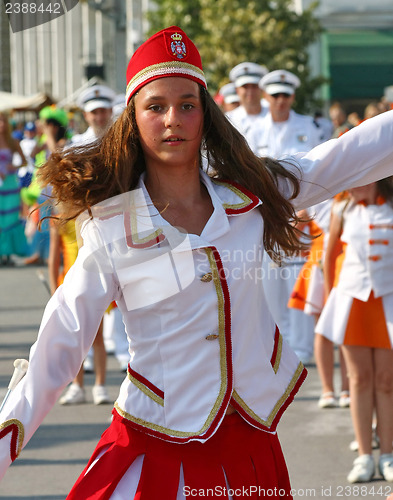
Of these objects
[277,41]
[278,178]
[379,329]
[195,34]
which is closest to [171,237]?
[278,178]

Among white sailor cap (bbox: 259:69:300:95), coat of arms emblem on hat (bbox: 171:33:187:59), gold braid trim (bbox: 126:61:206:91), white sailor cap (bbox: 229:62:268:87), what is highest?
white sailor cap (bbox: 229:62:268:87)

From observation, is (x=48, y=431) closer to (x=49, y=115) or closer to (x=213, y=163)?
(x=49, y=115)

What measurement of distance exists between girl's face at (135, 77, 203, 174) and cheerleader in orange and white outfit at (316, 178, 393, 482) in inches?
111

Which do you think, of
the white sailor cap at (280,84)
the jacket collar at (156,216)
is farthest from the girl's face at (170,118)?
the white sailor cap at (280,84)

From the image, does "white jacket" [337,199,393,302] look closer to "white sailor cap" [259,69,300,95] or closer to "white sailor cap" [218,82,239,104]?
"white sailor cap" [259,69,300,95]

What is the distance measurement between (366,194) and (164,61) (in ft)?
9.53

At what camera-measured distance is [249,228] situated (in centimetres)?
→ 280

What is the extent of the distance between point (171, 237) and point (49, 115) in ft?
20.4

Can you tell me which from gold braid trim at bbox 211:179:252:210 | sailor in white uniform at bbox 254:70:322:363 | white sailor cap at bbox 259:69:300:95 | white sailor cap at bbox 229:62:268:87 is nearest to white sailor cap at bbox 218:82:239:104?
white sailor cap at bbox 229:62:268:87

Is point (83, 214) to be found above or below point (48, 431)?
above

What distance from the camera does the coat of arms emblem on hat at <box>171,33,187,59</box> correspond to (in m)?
2.82

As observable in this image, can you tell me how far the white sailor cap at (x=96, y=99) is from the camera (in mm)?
8414

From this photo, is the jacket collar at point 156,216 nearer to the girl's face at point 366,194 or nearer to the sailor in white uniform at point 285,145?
the girl's face at point 366,194

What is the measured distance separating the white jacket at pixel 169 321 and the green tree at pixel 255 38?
18.5 metres
